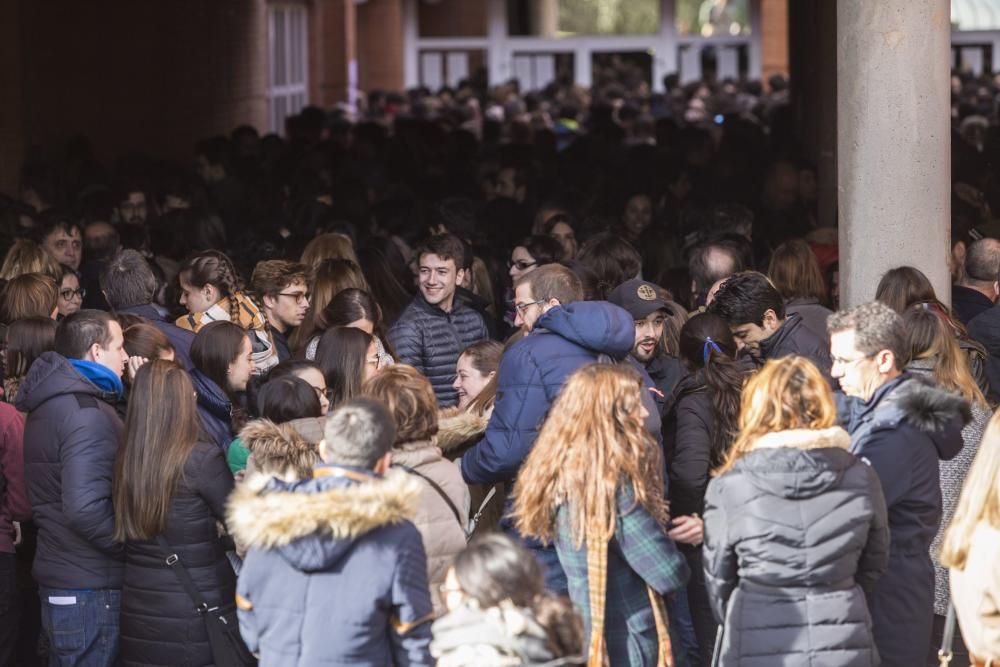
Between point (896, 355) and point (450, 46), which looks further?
point (450, 46)

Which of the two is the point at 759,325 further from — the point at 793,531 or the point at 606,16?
the point at 606,16

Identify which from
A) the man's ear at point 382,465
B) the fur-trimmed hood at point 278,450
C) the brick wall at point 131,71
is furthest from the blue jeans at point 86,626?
the brick wall at point 131,71

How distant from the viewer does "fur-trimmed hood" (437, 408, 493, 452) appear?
21.1 feet

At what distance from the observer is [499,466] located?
607 centimetres

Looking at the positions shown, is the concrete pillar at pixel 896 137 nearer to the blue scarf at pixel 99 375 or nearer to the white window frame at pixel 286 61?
Result: the blue scarf at pixel 99 375

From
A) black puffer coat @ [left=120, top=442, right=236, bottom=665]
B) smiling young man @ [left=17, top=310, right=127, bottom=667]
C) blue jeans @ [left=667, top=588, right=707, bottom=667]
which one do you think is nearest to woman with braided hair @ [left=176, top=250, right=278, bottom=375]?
smiling young man @ [left=17, top=310, right=127, bottom=667]

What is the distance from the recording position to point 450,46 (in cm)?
3894

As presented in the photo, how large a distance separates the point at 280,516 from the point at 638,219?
792cm

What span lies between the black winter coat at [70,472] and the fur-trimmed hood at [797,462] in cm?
246

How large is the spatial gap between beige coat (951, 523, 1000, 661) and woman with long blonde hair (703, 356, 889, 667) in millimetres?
485

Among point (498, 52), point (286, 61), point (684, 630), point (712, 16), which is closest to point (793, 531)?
point (684, 630)

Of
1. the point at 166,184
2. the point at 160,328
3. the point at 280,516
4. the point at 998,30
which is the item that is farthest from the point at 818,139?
the point at 998,30

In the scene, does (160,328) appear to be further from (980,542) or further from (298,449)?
(980,542)

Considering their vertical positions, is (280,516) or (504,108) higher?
(504,108)
